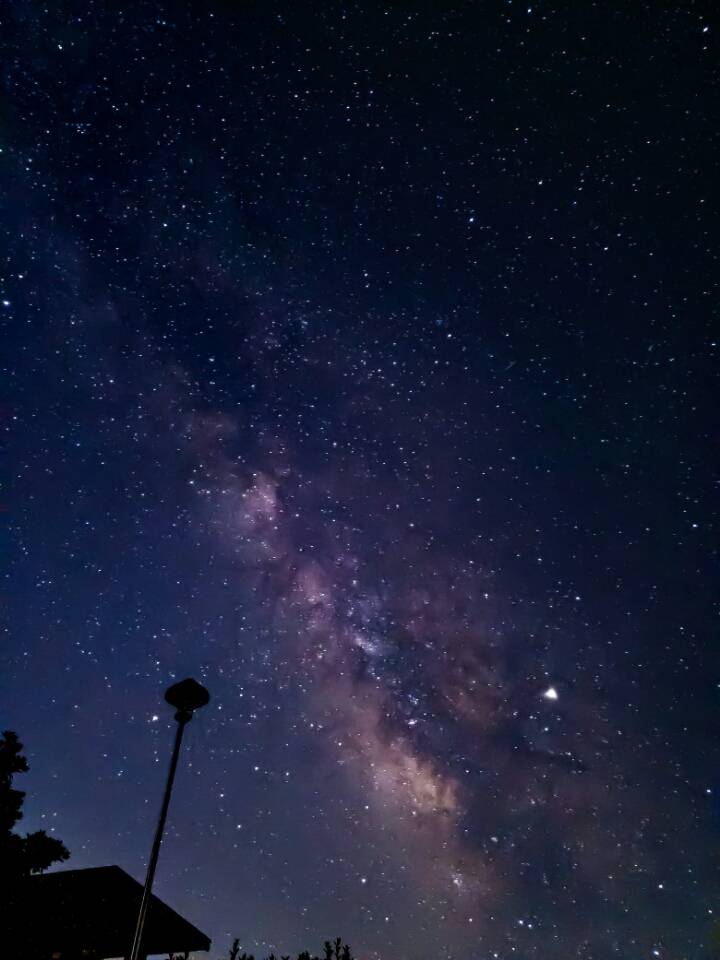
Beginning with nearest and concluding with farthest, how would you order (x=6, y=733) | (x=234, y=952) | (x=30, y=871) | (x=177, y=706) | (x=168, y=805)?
1. (x=168, y=805)
2. (x=177, y=706)
3. (x=30, y=871)
4. (x=6, y=733)
5. (x=234, y=952)

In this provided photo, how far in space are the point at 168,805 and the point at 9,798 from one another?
4.88 metres

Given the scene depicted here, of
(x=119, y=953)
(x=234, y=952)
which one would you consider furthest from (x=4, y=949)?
(x=234, y=952)

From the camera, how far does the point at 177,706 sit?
21.9 ft

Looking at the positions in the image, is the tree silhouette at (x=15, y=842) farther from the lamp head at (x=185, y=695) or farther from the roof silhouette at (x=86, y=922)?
the lamp head at (x=185, y=695)

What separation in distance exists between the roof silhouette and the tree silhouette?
208 millimetres

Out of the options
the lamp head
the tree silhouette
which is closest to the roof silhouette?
the tree silhouette

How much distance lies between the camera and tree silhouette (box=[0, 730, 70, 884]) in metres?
8.80

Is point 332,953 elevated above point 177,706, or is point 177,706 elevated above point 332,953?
point 177,706

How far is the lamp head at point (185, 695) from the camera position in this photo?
261 inches

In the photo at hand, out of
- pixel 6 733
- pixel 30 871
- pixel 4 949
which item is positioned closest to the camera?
pixel 4 949

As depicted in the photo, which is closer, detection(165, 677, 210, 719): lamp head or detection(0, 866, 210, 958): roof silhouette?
detection(165, 677, 210, 719): lamp head

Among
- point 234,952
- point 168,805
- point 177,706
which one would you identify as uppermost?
point 177,706

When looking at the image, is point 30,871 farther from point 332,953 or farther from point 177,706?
point 332,953

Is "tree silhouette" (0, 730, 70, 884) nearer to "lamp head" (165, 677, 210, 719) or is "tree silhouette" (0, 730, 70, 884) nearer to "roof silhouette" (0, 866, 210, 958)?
"roof silhouette" (0, 866, 210, 958)
